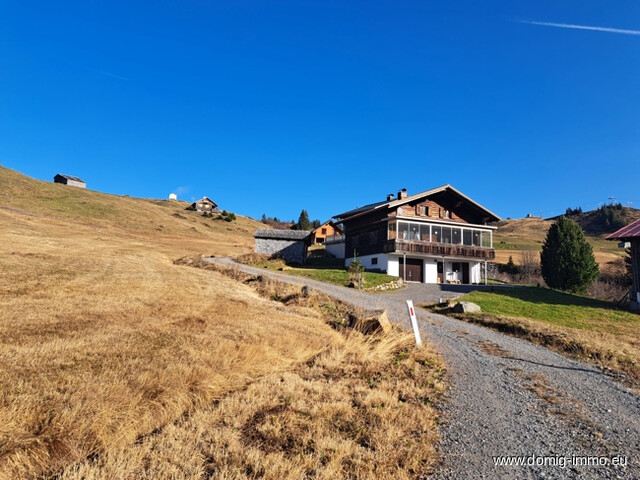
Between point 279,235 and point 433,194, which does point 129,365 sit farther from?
point 279,235

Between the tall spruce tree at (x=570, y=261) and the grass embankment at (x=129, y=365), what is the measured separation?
3465 cm

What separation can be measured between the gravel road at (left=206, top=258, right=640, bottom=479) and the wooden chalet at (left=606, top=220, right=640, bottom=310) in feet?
60.6

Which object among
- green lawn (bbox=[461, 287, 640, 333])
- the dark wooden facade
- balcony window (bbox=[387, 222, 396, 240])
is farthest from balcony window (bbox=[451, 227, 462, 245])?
green lawn (bbox=[461, 287, 640, 333])

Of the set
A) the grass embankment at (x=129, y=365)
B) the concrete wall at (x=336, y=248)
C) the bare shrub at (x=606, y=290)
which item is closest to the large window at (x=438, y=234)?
the bare shrub at (x=606, y=290)

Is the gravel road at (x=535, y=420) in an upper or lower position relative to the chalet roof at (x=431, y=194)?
lower

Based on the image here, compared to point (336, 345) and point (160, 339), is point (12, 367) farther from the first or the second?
point (336, 345)

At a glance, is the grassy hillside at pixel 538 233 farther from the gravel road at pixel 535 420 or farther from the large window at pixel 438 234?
the gravel road at pixel 535 420

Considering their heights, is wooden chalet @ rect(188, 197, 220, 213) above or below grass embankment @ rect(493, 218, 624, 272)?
above

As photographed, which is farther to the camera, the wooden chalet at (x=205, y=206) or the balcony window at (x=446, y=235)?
the wooden chalet at (x=205, y=206)

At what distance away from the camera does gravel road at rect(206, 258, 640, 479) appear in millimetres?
4395

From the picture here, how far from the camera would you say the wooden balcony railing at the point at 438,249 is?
36281 mm

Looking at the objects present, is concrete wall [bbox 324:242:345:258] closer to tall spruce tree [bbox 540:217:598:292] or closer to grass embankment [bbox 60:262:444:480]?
tall spruce tree [bbox 540:217:598:292]

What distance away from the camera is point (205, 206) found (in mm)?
111250

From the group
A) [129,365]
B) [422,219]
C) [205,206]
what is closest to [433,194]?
[422,219]
